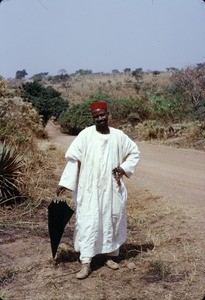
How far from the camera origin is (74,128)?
22328 millimetres

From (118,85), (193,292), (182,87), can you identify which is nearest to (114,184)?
(193,292)

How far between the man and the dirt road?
9.34ft

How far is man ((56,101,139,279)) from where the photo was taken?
4375 mm

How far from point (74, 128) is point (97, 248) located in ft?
59.1

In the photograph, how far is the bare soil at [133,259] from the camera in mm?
4066

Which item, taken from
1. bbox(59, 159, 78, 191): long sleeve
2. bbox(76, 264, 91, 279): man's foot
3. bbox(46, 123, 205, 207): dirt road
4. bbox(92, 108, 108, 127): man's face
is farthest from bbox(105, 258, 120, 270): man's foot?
bbox(46, 123, 205, 207): dirt road

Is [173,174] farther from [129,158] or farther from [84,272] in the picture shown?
[84,272]

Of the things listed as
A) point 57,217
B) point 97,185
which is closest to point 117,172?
point 97,185

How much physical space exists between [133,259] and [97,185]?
958 mm

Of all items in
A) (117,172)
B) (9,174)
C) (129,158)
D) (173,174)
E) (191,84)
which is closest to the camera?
(117,172)

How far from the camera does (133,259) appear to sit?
485cm

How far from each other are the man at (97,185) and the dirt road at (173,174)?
2.85m

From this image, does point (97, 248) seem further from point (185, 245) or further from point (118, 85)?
point (118, 85)

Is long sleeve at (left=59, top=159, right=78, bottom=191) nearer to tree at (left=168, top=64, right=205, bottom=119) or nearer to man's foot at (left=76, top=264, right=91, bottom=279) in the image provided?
man's foot at (left=76, top=264, right=91, bottom=279)
